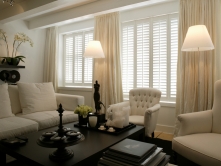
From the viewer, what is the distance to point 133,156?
93 cm

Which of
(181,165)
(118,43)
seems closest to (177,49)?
(118,43)

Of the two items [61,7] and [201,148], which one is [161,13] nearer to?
[61,7]

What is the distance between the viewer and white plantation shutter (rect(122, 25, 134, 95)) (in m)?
3.85

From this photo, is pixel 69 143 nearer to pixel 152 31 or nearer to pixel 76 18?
pixel 152 31

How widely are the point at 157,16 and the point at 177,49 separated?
31.4 inches

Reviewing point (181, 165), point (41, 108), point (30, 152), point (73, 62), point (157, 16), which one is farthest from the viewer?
point (73, 62)

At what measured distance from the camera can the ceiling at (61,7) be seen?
10.5 ft

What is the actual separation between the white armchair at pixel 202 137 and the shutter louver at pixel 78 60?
340 centimetres

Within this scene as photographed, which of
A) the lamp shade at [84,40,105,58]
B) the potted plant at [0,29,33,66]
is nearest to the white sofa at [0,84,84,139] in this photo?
the lamp shade at [84,40,105,58]

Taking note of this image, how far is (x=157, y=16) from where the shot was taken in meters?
3.55

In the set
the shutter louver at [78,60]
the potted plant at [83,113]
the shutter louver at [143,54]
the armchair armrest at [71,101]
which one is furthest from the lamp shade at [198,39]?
the shutter louver at [78,60]

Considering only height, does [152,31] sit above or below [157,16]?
below

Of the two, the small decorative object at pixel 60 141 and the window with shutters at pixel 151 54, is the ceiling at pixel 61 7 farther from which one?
the small decorative object at pixel 60 141

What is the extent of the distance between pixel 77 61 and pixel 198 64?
311 centimetres
